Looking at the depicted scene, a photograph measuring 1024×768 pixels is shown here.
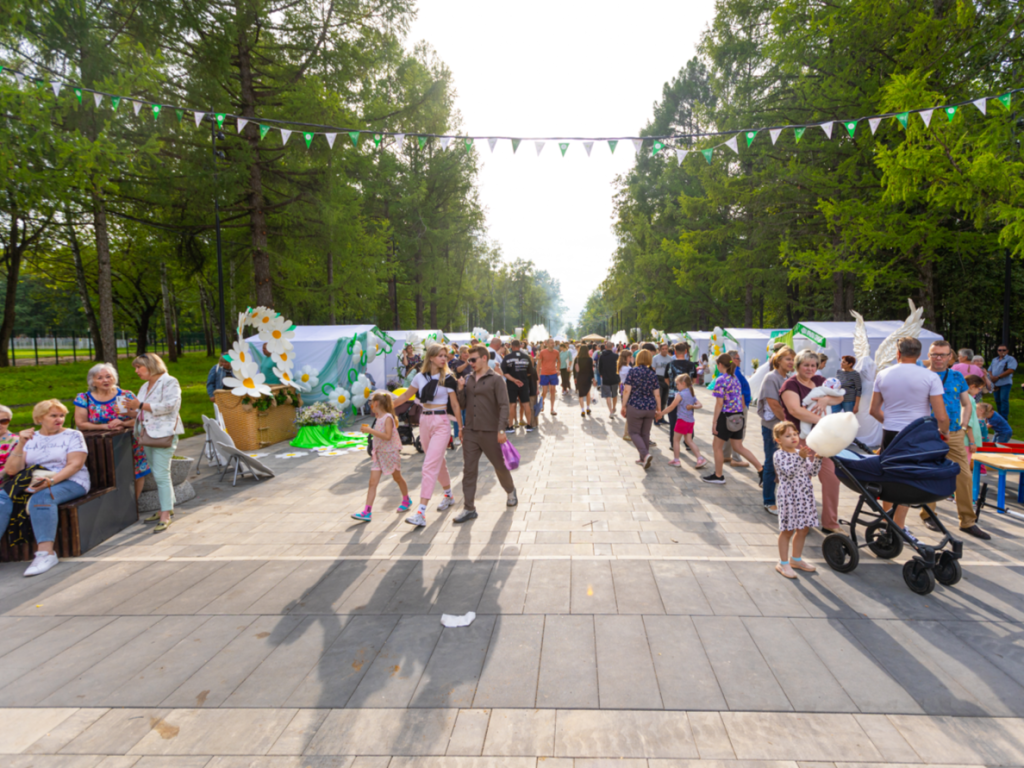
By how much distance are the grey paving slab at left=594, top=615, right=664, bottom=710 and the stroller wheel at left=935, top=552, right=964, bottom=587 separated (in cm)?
250

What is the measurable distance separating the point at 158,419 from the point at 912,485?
7219 mm

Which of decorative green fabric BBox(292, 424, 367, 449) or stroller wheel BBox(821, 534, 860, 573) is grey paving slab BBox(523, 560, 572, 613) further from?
decorative green fabric BBox(292, 424, 367, 449)

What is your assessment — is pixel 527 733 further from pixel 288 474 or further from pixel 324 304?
pixel 324 304

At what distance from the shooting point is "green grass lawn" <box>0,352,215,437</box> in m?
14.1

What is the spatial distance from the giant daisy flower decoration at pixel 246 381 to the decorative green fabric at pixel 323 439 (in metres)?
1.08

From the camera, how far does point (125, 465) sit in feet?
20.4

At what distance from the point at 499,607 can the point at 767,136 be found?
20.5 meters

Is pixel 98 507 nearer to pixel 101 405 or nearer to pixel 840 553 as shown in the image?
pixel 101 405

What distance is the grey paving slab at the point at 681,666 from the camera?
3082 mm

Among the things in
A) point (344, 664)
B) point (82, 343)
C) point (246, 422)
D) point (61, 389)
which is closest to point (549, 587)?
point (344, 664)

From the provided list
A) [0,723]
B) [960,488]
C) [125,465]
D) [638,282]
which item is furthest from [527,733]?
[638,282]

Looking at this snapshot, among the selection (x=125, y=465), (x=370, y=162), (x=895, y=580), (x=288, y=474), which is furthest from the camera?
(x=370, y=162)

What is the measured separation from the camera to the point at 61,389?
19.2 m

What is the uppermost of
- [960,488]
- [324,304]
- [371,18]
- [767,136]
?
[371,18]
